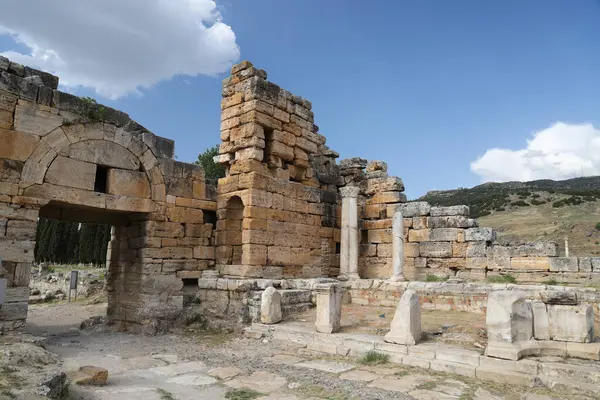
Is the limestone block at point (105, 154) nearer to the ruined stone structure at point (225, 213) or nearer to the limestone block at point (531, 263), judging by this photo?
the ruined stone structure at point (225, 213)

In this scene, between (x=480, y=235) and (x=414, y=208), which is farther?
(x=414, y=208)

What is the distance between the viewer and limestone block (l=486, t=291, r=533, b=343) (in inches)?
232

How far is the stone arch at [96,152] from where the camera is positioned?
8188mm

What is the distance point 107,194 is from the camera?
9.16 m

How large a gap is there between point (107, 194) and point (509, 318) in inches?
295

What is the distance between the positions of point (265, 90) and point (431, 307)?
622cm

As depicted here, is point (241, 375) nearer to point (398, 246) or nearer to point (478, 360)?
point (478, 360)

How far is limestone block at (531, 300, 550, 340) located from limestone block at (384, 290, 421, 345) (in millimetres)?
1567

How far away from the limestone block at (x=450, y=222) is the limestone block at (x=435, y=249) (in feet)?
1.55

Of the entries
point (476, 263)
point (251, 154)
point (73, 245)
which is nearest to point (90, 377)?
point (251, 154)

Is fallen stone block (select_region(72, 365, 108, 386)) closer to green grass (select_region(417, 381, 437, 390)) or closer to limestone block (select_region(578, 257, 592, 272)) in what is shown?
green grass (select_region(417, 381, 437, 390))

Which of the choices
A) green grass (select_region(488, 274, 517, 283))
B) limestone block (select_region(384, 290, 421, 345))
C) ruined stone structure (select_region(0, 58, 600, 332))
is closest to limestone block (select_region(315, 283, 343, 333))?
limestone block (select_region(384, 290, 421, 345))

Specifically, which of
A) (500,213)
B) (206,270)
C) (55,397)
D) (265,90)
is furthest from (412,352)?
(500,213)

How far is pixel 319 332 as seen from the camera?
770 centimetres
